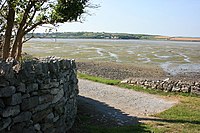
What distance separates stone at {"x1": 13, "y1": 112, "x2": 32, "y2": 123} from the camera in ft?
19.0

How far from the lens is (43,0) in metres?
12.2

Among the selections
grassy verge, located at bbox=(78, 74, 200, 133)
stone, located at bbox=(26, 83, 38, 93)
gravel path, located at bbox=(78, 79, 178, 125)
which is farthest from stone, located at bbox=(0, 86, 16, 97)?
gravel path, located at bbox=(78, 79, 178, 125)

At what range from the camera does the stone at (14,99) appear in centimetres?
560

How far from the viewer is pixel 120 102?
1584 centimetres

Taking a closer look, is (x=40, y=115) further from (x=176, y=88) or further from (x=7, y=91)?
(x=176, y=88)

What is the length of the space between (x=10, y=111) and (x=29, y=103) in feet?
1.97

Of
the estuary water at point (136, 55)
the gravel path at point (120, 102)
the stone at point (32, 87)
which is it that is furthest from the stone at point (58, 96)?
the estuary water at point (136, 55)

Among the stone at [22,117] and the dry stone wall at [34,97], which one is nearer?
the dry stone wall at [34,97]

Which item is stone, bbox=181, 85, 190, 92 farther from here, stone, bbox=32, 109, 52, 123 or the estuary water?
stone, bbox=32, 109, 52, 123

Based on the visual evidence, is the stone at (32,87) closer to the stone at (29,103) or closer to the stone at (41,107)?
the stone at (29,103)

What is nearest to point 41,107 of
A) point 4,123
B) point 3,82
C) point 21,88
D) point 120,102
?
point 21,88

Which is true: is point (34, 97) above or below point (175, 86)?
above

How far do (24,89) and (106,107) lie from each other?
812cm

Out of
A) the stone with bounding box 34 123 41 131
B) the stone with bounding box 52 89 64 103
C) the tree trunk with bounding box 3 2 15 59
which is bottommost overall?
the stone with bounding box 34 123 41 131
